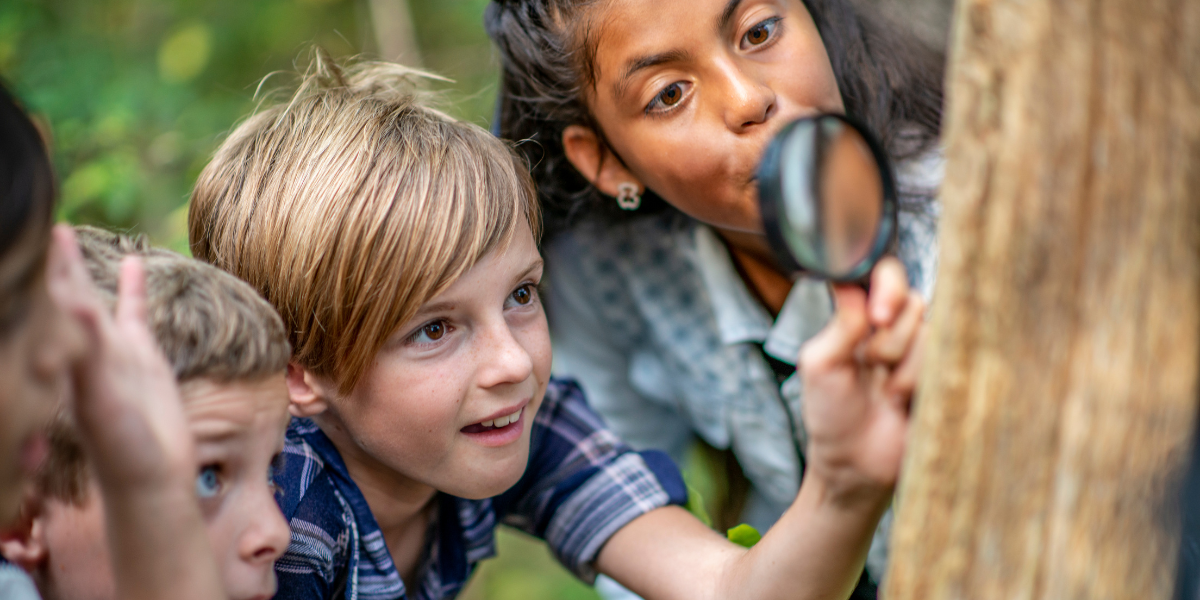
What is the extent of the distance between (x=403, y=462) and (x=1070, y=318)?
3.90 ft

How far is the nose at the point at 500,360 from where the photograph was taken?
1.60 meters

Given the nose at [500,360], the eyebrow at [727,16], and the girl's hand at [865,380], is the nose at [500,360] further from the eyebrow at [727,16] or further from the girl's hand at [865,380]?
the eyebrow at [727,16]

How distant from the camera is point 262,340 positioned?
1332 mm

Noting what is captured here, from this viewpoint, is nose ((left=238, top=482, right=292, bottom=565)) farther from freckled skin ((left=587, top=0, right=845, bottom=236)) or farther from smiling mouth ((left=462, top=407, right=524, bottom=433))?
freckled skin ((left=587, top=0, right=845, bottom=236))

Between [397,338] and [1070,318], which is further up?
[1070,318]

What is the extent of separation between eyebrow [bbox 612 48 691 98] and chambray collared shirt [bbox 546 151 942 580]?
0.61 metres

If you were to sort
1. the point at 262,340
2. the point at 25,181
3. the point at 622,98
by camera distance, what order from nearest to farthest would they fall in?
the point at 25,181
the point at 262,340
the point at 622,98

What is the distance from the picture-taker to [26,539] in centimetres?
123

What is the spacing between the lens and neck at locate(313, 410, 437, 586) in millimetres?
1798

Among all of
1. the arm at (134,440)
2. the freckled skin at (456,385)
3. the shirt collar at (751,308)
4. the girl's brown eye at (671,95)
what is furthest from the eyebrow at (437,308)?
the shirt collar at (751,308)

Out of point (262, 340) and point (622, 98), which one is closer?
point (262, 340)

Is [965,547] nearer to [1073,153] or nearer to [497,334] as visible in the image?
[1073,153]

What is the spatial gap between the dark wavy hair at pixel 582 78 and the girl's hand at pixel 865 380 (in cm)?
115

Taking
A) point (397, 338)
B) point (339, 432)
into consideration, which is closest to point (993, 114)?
point (397, 338)
